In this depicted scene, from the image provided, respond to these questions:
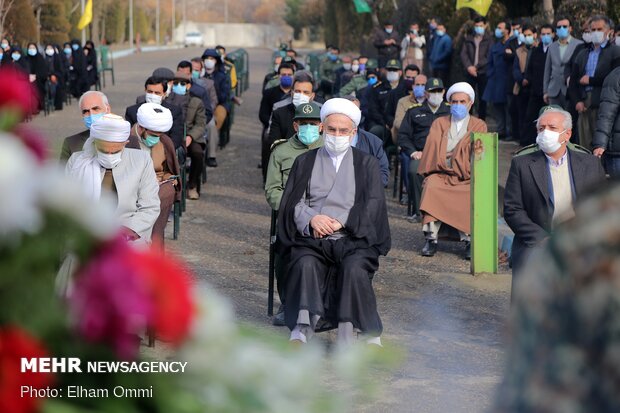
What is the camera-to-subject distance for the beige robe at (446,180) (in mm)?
11602

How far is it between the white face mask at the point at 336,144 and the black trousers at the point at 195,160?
6693mm

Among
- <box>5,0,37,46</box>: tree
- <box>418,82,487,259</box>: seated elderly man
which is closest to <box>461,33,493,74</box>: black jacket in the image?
<box>418,82,487,259</box>: seated elderly man

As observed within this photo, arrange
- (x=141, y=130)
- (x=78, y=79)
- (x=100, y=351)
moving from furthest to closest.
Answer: (x=78, y=79) < (x=141, y=130) < (x=100, y=351)

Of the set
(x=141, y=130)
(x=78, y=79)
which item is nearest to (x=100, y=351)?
(x=141, y=130)

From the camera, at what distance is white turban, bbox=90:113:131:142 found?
7383 mm

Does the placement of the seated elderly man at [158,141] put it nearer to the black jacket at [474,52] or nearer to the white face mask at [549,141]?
the white face mask at [549,141]

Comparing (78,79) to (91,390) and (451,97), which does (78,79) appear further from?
(91,390)

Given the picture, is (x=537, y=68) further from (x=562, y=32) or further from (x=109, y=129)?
(x=109, y=129)

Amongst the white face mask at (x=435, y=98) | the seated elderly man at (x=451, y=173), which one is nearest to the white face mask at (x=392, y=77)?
the white face mask at (x=435, y=98)

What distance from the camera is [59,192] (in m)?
1.73

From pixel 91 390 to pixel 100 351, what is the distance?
8 cm

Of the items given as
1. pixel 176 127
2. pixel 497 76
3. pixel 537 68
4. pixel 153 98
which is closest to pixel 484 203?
pixel 153 98

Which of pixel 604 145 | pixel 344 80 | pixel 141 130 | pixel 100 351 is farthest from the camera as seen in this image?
pixel 344 80

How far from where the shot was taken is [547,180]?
8.23 metres
